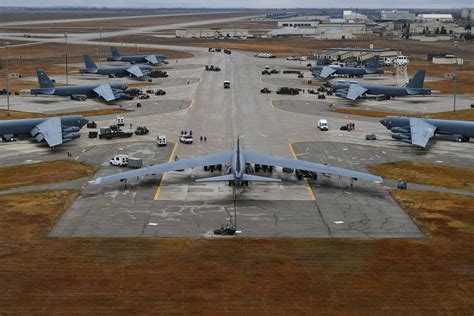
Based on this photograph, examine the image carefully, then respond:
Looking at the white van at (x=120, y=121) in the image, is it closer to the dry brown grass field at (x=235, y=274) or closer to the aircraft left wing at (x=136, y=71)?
the dry brown grass field at (x=235, y=274)

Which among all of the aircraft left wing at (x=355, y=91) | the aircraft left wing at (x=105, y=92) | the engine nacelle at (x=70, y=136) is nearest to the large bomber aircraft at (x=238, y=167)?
the engine nacelle at (x=70, y=136)

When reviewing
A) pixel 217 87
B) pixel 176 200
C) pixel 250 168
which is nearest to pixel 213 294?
pixel 176 200

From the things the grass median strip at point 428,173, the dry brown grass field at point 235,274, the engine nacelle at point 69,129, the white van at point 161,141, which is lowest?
the dry brown grass field at point 235,274

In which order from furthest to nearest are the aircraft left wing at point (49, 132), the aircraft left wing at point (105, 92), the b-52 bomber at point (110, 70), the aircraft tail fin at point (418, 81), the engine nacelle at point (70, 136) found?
the b-52 bomber at point (110, 70) → the aircraft tail fin at point (418, 81) → the aircraft left wing at point (105, 92) → the engine nacelle at point (70, 136) → the aircraft left wing at point (49, 132)

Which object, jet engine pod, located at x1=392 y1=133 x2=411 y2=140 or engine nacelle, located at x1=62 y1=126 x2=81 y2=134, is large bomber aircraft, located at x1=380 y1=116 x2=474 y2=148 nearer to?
jet engine pod, located at x1=392 y1=133 x2=411 y2=140

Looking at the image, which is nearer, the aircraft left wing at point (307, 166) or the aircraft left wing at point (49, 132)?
the aircraft left wing at point (307, 166)

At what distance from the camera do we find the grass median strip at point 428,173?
261ft

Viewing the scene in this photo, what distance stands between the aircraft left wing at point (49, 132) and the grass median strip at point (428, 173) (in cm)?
4888

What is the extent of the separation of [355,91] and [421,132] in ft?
157

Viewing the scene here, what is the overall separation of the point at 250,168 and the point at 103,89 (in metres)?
72.6

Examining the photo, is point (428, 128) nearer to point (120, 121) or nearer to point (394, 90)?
point (394, 90)

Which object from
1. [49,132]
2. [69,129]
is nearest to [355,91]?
[69,129]

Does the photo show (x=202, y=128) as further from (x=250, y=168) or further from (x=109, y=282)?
(x=109, y=282)

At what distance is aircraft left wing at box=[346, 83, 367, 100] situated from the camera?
14450 centimetres
